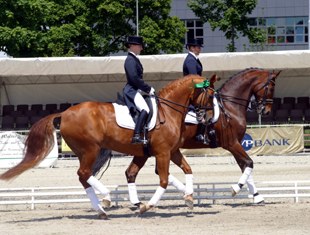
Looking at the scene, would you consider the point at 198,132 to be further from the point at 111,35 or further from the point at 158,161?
the point at 111,35

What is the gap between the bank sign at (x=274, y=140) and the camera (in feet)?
69.2

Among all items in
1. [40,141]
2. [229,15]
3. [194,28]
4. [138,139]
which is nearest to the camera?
[138,139]

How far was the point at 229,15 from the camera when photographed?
37.4 meters

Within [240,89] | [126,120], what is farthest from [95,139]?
[240,89]

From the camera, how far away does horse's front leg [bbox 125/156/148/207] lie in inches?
436

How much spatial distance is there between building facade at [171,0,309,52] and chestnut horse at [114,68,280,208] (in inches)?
1534

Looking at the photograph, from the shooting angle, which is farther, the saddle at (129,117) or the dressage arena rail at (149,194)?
the dressage arena rail at (149,194)

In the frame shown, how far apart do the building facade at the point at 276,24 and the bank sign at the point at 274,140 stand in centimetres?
3017

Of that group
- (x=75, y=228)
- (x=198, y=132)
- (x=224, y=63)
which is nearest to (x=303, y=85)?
(x=224, y=63)

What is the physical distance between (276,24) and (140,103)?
140 feet

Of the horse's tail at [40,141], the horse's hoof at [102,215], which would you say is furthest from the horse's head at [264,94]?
the horse's tail at [40,141]

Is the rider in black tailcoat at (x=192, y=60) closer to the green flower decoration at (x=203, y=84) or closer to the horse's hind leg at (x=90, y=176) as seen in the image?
the green flower decoration at (x=203, y=84)

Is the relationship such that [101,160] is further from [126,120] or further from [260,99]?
[260,99]

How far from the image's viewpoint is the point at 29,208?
40.8 feet
